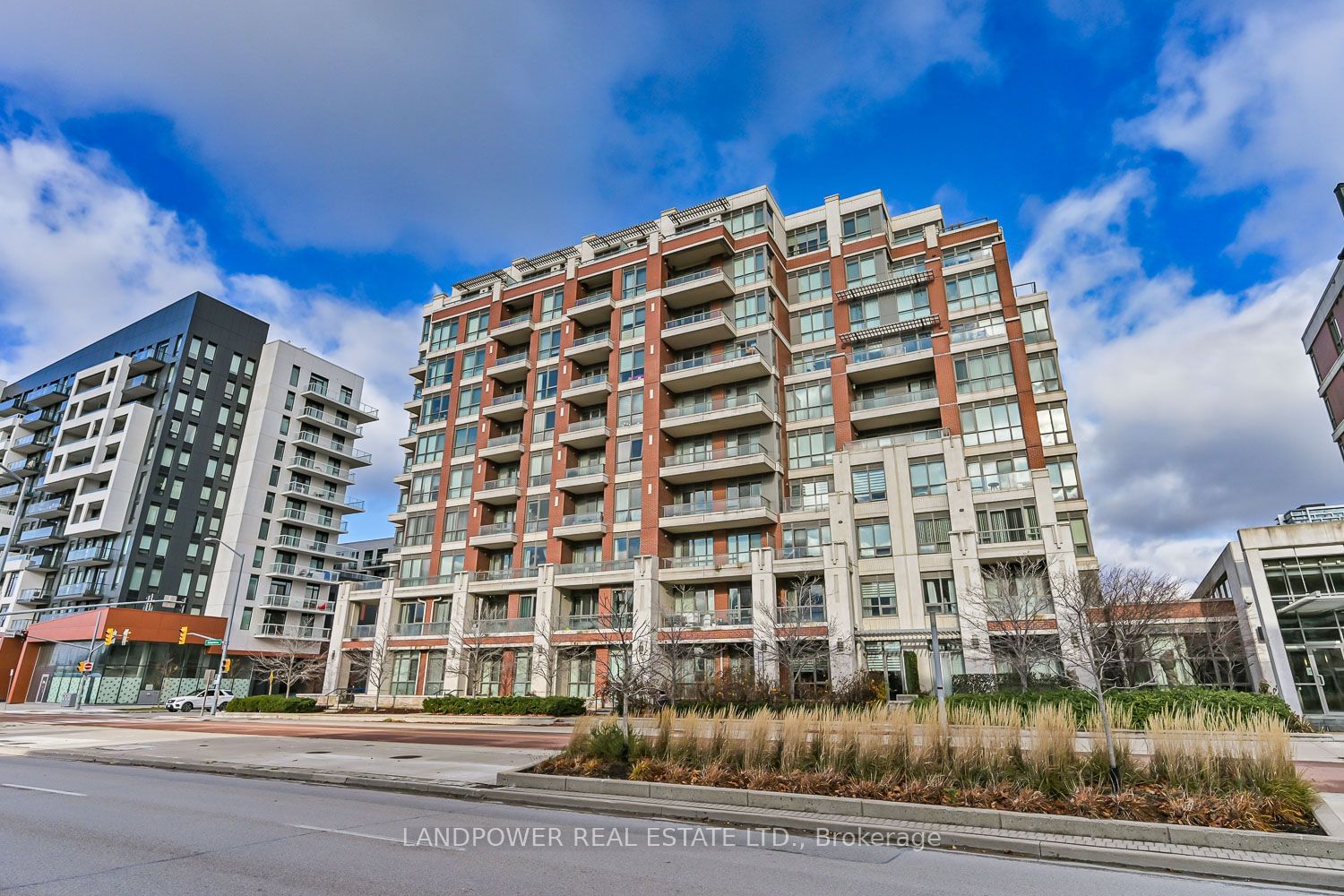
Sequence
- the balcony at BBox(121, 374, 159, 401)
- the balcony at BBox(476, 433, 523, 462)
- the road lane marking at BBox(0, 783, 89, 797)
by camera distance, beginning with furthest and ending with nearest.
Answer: the balcony at BBox(121, 374, 159, 401)
the balcony at BBox(476, 433, 523, 462)
the road lane marking at BBox(0, 783, 89, 797)

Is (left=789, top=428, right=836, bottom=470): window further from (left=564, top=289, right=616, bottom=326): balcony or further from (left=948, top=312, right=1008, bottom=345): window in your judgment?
(left=564, top=289, right=616, bottom=326): balcony

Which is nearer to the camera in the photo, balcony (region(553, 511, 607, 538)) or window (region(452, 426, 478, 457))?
balcony (region(553, 511, 607, 538))

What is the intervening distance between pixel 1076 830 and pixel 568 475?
138 feet

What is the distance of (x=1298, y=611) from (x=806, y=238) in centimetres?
3680

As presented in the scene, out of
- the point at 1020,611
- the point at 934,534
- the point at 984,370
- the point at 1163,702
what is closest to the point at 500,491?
the point at 934,534

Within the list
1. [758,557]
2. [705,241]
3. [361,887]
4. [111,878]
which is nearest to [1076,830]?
[361,887]

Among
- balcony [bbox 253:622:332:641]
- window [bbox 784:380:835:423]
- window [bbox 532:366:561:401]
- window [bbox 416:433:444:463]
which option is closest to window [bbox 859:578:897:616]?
window [bbox 784:380:835:423]

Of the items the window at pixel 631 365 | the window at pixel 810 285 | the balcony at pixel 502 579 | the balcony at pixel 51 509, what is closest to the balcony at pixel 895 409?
the window at pixel 810 285

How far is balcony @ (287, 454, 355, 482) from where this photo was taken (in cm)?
7225

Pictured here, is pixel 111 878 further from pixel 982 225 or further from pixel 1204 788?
pixel 982 225

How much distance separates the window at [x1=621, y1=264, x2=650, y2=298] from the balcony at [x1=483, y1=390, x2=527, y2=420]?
35.9 ft

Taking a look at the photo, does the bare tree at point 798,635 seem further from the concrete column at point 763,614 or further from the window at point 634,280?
the window at point 634,280

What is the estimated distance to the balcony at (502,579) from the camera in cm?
4809

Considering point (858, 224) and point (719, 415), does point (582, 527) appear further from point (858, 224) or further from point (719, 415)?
point (858, 224)
